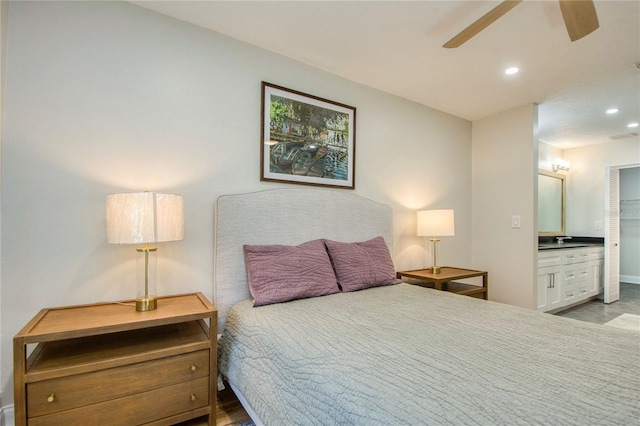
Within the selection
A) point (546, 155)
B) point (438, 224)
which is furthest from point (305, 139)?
point (546, 155)

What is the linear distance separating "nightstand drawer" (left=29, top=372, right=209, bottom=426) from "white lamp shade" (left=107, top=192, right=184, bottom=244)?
0.69m

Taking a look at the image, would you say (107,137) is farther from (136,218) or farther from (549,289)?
(549,289)

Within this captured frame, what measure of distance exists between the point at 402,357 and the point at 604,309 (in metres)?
4.70

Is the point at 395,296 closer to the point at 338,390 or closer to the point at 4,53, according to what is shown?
the point at 338,390

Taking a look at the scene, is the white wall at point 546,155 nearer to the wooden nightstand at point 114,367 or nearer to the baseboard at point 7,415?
the wooden nightstand at point 114,367

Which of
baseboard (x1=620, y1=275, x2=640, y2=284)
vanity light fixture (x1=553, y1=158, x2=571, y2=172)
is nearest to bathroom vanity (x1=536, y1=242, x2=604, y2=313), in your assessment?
vanity light fixture (x1=553, y1=158, x2=571, y2=172)

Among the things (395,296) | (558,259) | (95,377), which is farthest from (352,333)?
(558,259)

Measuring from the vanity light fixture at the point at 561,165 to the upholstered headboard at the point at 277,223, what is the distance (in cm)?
379

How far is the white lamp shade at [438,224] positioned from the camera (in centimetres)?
286

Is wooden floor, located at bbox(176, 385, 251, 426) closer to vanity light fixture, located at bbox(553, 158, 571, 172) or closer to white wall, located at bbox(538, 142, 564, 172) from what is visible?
white wall, located at bbox(538, 142, 564, 172)

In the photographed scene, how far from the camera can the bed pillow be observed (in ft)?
7.13

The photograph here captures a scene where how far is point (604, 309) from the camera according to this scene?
4.09 m

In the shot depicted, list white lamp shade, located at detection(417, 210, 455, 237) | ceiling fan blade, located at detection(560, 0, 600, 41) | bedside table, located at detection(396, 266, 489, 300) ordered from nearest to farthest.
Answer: ceiling fan blade, located at detection(560, 0, 600, 41) → bedside table, located at detection(396, 266, 489, 300) → white lamp shade, located at detection(417, 210, 455, 237)

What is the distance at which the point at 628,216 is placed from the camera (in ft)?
18.1
